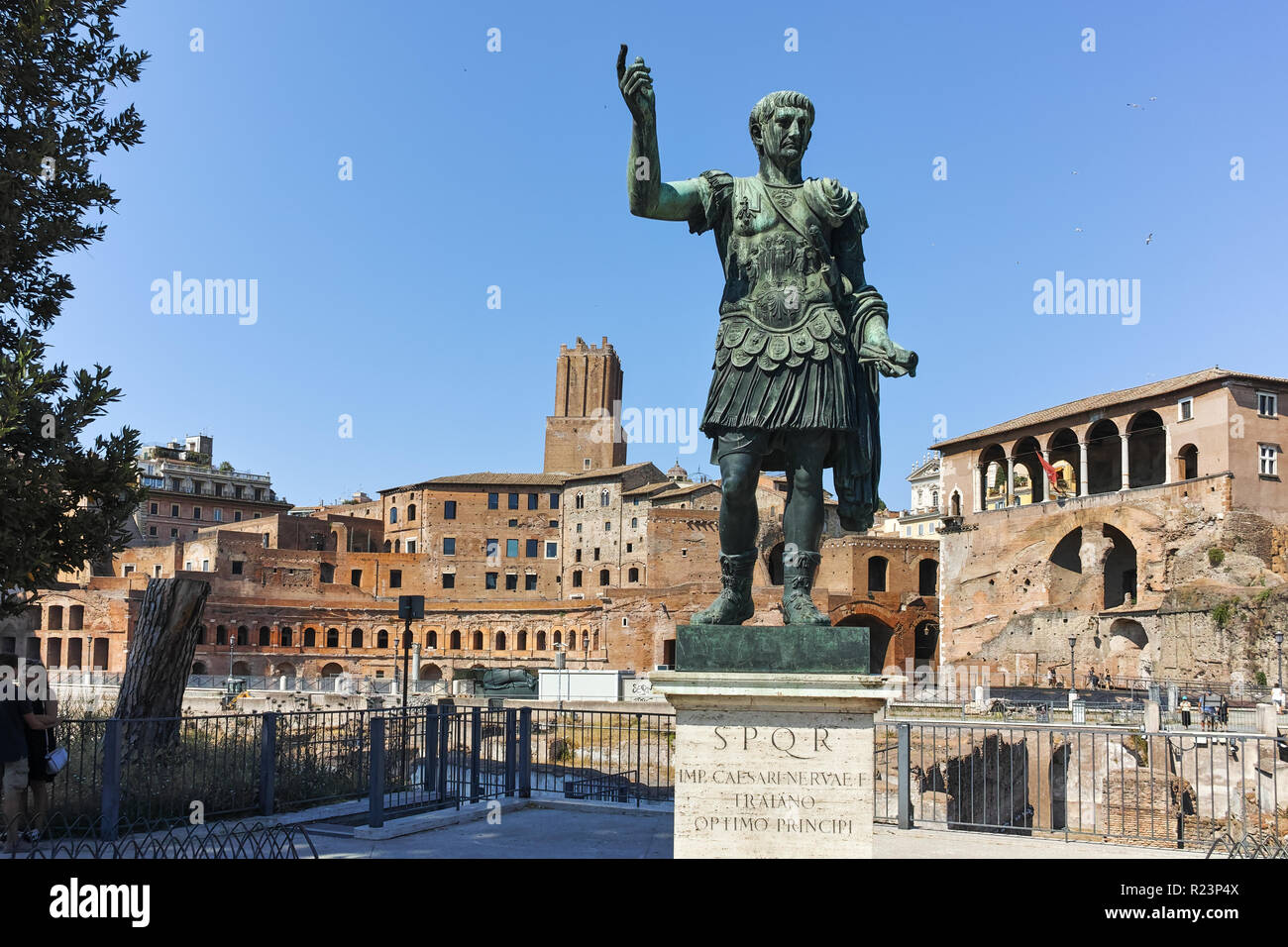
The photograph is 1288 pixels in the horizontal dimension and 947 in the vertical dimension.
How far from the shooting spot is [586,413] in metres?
93.2

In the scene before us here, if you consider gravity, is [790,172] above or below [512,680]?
above

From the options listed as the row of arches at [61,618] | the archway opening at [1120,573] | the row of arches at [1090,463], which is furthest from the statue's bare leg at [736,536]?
the row of arches at [61,618]

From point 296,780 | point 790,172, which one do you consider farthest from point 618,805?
point 790,172

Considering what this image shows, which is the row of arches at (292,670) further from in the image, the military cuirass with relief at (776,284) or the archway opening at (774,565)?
the military cuirass with relief at (776,284)

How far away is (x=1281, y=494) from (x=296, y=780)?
1690 inches

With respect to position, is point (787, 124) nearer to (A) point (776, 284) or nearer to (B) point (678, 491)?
(A) point (776, 284)

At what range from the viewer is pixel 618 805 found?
10.3 meters

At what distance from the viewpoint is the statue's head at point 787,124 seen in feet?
19.9

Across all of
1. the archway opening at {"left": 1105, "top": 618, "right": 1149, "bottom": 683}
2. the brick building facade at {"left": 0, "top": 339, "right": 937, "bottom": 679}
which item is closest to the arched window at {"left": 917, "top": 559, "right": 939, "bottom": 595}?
the brick building facade at {"left": 0, "top": 339, "right": 937, "bottom": 679}

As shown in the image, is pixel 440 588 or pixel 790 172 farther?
pixel 440 588

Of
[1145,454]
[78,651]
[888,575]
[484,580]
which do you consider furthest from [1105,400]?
[78,651]
